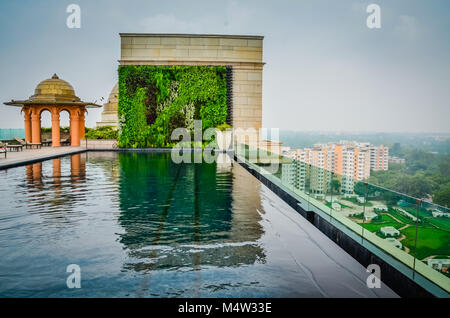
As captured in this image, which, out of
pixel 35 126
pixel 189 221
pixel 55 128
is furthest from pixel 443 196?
pixel 35 126

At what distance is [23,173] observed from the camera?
13445mm

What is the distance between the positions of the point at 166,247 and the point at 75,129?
25.3 m

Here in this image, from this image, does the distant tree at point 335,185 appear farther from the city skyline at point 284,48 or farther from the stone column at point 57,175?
the city skyline at point 284,48

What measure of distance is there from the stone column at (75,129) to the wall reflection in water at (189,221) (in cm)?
1754

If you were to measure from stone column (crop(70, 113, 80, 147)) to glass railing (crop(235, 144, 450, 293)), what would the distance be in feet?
79.5

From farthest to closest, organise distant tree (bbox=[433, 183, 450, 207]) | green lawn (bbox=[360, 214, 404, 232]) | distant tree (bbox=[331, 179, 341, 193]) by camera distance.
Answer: distant tree (bbox=[433, 183, 450, 207]) < distant tree (bbox=[331, 179, 341, 193]) < green lawn (bbox=[360, 214, 404, 232])

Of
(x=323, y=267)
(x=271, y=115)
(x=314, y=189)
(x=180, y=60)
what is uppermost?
(x=180, y=60)

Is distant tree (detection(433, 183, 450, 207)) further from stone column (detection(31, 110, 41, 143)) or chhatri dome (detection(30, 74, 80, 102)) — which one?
stone column (detection(31, 110, 41, 143))

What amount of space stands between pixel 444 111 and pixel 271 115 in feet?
65.9

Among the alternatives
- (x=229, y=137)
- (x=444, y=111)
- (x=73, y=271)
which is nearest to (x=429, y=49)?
(x=444, y=111)

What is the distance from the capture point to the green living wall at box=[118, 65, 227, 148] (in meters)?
26.8

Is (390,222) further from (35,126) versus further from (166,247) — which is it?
(35,126)

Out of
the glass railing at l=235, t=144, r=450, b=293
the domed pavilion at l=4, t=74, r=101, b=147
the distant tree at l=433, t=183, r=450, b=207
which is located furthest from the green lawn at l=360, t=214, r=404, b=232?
the domed pavilion at l=4, t=74, r=101, b=147

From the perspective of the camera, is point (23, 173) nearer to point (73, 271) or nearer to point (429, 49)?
point (73, 271)
